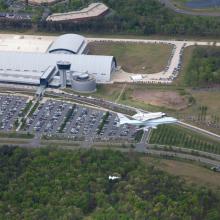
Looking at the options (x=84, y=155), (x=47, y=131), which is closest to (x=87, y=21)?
(x=47, y=131)

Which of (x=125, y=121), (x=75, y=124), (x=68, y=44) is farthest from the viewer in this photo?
(x=68, y=44)

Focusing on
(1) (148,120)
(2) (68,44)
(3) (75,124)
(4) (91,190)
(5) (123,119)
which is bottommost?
(3) (75,124)

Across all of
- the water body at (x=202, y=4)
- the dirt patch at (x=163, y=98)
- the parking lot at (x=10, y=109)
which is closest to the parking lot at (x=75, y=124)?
the parking lot at (x=10, y=109)

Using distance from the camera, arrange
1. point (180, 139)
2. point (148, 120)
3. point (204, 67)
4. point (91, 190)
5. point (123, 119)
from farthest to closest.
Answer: point (204, 67) → point (123, 119) → point (148, 120) → point (180, 139) → point (91, 190)

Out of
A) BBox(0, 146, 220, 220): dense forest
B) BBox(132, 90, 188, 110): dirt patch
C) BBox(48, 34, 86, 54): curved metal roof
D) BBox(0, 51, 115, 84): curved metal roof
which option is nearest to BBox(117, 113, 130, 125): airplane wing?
BBox(132, 90, 188, 110): dirt patch

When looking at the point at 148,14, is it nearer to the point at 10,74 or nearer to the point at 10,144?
the point at 10,74

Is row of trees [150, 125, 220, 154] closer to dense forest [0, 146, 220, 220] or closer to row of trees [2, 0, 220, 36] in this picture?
dense forest [0, 146, 220, 220]

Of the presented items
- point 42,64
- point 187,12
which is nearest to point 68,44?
point 42,64

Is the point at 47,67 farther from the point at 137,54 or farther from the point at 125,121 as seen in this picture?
the point at 125,121
